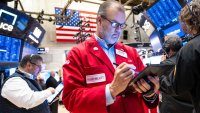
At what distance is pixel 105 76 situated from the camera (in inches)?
68.8

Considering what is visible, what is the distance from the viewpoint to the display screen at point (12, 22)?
257 inches

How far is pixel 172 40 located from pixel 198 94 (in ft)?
5.65

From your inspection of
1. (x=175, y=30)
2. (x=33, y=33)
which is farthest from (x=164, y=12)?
(x=33, y=33)

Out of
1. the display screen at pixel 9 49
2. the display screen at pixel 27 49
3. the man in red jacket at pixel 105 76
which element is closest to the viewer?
the man in red jacket at pixel 105 76

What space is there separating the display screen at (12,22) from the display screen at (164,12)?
3874 millimetres

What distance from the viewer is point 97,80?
1729 mm

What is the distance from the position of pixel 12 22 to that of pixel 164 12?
442 centimetres

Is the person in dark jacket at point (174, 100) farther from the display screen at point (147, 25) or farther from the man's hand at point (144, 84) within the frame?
the display screen at point (147, 25)

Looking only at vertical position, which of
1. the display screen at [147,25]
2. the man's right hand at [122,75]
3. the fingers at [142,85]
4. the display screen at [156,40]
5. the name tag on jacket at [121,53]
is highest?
the display screen at [147,25]

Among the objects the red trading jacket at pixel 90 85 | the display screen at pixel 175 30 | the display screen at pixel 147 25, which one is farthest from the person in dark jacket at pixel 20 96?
the display screen at pixel 147 25

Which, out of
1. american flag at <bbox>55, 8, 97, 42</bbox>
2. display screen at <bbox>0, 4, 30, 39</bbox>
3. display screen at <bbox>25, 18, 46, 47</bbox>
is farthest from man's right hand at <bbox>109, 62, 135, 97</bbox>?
american flag at <bbox>55, 8, 97, 42</bbox>

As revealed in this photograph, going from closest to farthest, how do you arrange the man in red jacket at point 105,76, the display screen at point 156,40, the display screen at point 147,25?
the man in red jacket at point 105,76 < the display screen at point 156,40 < the display screen at point 147,25

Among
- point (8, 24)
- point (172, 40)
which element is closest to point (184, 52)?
point (172, 40)

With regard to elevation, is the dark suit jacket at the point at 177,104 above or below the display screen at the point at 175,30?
below
